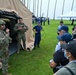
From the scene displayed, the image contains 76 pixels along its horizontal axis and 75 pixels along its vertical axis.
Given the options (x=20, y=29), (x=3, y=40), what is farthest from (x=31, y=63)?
(x=3, y=40)

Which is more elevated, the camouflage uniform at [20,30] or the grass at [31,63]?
the camouflage uniform at [20,30]

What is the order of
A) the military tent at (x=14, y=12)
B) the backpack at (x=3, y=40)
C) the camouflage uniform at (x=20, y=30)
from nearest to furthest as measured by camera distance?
the backpack at (x=3, y=40) → the military tent at (x=14, y=12) → the camouflage uniform at (x=20, y=30)

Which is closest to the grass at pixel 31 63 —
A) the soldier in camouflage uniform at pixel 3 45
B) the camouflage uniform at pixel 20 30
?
the camouflage uniform at pixel 20 30

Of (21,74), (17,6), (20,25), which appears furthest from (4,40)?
(17,6)

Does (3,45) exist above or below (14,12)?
below

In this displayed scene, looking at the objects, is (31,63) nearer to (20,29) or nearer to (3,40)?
(20,29)

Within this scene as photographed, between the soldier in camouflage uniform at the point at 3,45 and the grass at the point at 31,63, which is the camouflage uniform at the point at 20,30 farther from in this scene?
the soldier in camouflage uniform at the point at 3,45

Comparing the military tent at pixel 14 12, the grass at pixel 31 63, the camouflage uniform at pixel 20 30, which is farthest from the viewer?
the camouflage uniform at pixel 20 30

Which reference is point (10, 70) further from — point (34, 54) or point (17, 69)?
point (34, 54)

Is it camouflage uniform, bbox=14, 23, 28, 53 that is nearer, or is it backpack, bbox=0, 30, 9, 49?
backpack, bbox=0, 30, 9, 49

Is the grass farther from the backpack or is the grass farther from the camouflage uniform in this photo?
the backpack

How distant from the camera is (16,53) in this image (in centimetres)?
816

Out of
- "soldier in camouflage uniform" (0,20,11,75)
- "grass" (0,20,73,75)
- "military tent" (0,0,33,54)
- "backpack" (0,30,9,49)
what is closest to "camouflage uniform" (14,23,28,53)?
"military tent" (0,0,33,54)

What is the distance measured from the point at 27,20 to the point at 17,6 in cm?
106
